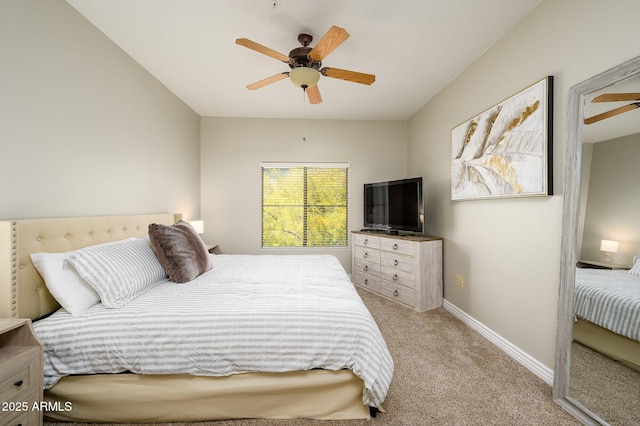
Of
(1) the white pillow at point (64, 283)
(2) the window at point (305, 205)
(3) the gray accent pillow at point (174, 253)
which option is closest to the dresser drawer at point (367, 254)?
(2) the window at point (305, 205)

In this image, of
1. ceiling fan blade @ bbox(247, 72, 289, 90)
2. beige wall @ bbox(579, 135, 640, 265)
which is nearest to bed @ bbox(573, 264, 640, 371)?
beige wall @ bbox(579, 135, 640, 265)

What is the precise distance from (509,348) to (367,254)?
6.39ft

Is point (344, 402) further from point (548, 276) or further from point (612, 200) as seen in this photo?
point (612, 200)

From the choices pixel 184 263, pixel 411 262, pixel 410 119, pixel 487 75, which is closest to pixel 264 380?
pixel 184 263

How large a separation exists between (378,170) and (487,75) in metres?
2.12

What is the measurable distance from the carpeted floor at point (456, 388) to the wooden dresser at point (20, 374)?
81 centimetres

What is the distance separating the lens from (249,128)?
4.25 m

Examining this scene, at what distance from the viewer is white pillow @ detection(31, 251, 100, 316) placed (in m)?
1.51

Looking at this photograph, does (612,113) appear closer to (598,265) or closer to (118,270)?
(598,265)

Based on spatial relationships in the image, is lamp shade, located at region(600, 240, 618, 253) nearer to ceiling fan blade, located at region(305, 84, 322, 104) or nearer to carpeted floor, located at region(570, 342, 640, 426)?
carpeted floor, located at region(570, 342, 640, 426)

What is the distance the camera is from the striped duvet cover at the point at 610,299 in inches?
50.6

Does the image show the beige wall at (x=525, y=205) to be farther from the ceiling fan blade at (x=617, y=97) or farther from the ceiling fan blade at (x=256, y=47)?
the ceiling fan blade at (x=256, y=47)

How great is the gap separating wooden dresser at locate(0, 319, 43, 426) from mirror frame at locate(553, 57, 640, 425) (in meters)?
2.85

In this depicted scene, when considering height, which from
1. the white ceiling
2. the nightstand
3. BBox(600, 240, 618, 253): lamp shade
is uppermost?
the white ceiling
